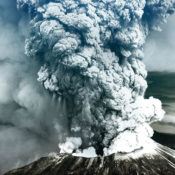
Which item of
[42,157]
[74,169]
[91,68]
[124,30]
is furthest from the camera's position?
[42,157]

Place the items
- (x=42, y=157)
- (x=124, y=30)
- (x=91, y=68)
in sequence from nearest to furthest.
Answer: (x=91, y=68) → (x=124, y=30) → (x=42, y=157)

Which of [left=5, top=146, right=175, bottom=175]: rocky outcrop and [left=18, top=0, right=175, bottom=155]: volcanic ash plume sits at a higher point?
[left=18, top=0, right=175, bottom=155]: volcanic ash plume

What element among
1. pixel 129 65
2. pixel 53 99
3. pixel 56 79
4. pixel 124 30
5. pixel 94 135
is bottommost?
pixel 94 135

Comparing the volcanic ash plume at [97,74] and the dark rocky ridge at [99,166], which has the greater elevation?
the volcanic ash plume at [97,74]

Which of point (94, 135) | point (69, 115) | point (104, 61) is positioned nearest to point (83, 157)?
point (94, 135)

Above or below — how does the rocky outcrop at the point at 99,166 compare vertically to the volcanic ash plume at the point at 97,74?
below

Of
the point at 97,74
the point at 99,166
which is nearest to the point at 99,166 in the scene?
the point at 99,166

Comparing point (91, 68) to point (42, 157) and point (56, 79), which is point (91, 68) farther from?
point (42, 157)

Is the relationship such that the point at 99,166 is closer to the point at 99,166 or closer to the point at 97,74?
the point at 99,166
